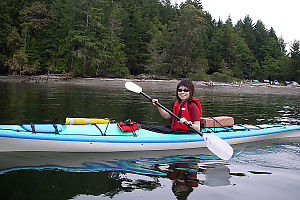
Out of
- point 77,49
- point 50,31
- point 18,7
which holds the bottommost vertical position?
point 77,49


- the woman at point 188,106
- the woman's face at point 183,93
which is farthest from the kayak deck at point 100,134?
the woman's face at point 183,93

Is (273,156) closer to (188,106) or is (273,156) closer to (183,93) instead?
(188,106)

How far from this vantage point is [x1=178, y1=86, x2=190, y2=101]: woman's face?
4568mm

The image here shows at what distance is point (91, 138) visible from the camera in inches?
168

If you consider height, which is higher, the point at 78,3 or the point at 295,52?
the point at 78,3

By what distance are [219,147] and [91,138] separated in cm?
206

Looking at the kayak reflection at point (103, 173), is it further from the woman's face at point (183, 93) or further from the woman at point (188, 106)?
the woman's face at point (183, 93)

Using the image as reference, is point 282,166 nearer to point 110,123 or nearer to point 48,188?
point 110,123

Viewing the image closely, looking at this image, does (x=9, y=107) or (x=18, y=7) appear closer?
(x=9, y=107)

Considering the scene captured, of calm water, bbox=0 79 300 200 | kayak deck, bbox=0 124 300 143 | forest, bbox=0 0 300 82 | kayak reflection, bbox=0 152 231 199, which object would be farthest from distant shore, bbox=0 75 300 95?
kayak reflection, bbox=0 152 231 199

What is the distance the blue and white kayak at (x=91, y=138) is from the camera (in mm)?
3994

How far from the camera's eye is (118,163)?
4.07m

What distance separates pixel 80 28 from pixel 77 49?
8.36ft

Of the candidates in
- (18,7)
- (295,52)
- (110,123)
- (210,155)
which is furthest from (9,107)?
(295,52)
